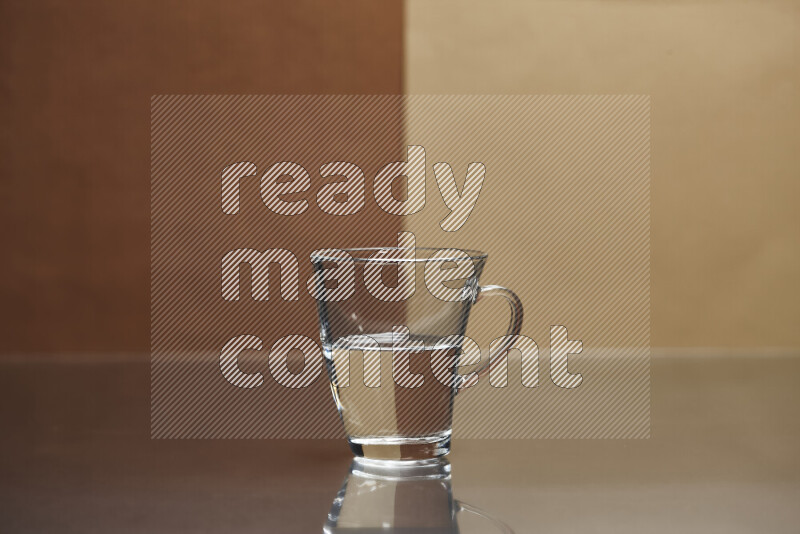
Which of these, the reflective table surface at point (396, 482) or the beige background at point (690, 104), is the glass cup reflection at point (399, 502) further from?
the beige background at point (690, 104)

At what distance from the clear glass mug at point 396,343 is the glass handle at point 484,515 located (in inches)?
2.1

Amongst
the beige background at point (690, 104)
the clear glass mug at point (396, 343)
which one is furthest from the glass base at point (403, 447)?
the beige background at point (690, 104)

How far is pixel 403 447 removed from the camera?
480mm

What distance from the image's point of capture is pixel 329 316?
48 centimetres

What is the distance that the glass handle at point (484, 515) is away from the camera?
40 cm

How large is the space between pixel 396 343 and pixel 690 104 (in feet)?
2.39

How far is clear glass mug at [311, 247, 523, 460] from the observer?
18.3 inches

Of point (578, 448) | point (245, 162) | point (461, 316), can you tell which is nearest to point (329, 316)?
point (461, 316)

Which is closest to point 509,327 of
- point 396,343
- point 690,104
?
point 396,343

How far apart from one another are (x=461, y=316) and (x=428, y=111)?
23.7 inches
